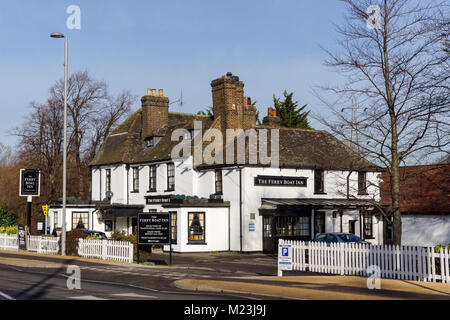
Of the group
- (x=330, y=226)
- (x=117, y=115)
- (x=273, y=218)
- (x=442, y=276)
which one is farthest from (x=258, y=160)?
(x=117, y=115)

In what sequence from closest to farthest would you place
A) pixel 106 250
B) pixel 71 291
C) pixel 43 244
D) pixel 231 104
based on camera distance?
pixel 71 291, pixel 106 250, pixel 43 244, pixel 231 104

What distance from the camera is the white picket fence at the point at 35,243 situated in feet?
117

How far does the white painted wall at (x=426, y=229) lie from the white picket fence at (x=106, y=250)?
20856 mm

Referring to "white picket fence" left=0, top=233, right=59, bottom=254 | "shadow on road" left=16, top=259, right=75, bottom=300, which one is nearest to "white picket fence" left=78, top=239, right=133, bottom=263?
"white picket fence" left=0, top=233, right=59, bottom=254

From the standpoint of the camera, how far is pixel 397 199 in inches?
948

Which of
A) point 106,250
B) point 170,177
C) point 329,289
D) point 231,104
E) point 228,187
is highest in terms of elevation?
point 231,104

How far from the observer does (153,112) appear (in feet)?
159

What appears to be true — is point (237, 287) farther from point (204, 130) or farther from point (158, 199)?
point (158, 199)

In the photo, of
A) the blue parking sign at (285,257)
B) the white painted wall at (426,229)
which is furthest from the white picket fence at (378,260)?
the white painted wall at (426,229)

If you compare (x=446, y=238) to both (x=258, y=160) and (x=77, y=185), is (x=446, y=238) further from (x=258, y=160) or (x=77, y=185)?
(x=77, y=185)

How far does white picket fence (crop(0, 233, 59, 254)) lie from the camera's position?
35591mm

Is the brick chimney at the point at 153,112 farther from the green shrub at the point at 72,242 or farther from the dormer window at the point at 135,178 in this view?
the green shrub at the point at 72,242

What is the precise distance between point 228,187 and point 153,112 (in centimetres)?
1140

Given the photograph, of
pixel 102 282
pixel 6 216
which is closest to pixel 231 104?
pixel 102 282
